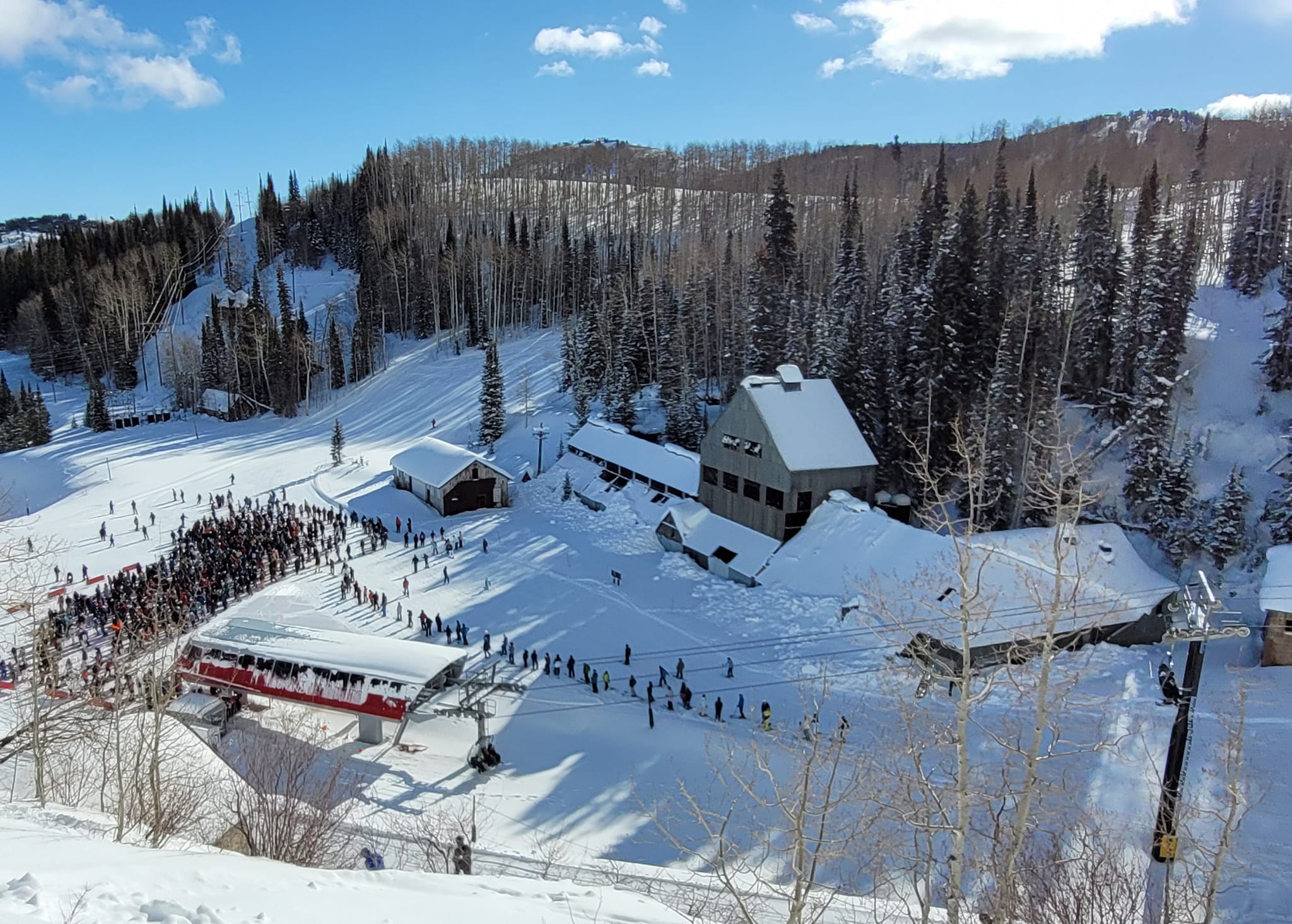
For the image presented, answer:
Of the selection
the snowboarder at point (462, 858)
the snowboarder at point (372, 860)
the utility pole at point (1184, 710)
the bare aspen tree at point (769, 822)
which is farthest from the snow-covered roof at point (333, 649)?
the utility pole at point (1184, 710)

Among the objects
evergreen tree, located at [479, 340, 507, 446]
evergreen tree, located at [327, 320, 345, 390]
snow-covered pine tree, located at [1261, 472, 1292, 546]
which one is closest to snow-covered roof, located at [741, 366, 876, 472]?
snow-covered pine tree, located at [1261, 472, 1292, 546]

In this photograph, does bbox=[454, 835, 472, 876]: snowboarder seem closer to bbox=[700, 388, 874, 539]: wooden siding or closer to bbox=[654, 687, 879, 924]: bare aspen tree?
bbox=[654, 687, 879, 924]: bare aspen tree

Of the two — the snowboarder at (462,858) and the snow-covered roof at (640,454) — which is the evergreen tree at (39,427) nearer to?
the snow-covered roof at (640,454)

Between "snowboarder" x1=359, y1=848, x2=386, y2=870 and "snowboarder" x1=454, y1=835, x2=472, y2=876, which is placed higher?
"snowboarder" x1=454, y1=835, x2=472, y2=876

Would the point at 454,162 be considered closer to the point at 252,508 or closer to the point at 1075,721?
the point at 252,508

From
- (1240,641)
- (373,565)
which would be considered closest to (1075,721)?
(1240,641)

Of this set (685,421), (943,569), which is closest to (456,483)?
(685,421)
